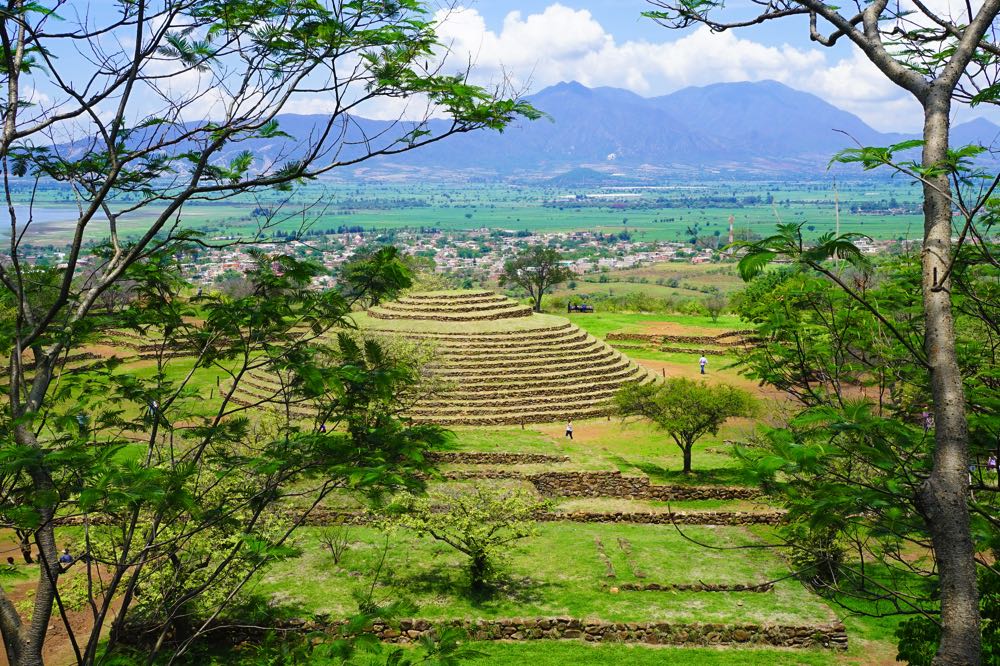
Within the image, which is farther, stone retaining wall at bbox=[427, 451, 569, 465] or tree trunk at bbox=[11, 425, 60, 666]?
stone retaining wall at bbox=[427, 451, 569, 465]

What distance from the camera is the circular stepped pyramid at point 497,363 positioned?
26.9m

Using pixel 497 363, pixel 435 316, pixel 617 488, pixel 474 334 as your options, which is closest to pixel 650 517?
pixel 617 488

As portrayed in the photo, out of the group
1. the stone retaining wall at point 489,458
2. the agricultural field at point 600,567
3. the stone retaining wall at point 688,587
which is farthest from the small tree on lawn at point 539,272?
the stone retaining wall at point 688,587

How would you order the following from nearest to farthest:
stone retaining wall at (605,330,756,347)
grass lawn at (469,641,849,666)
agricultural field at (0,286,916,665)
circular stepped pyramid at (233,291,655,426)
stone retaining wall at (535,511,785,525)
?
grass lawn at (469,641,849,666) < agricultural field at (0,286,916,665) < stone retaining wall at (535,511,785,525) < circular stepped pyramid at (233,291,655,426) < stone retaining wall at (605,330,756,347)

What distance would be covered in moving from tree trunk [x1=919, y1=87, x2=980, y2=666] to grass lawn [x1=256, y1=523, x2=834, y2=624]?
7975mm

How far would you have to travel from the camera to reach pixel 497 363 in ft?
94.6

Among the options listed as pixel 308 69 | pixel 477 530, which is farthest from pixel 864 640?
pixel 308 69

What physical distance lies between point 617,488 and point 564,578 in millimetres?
5298

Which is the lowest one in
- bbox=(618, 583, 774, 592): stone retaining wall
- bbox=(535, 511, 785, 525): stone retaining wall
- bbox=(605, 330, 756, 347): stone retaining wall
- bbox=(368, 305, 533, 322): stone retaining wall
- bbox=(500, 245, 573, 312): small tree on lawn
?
bbox=(535, 511, 785, 525): stone retaining wall

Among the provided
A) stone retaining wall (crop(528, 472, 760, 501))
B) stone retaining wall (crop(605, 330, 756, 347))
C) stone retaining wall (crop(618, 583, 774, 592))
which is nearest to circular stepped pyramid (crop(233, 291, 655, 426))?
stone retaining wall (crop(528, 472, 760, 501))

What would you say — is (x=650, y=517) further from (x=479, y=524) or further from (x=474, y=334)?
(x=474, y=334)

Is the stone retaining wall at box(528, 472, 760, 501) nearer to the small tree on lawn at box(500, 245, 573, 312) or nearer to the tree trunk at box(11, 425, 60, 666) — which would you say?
the tree trunk at box(11, 425, 60, 666)

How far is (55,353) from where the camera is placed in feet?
19.5

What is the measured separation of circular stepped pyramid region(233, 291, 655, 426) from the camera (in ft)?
88.4
